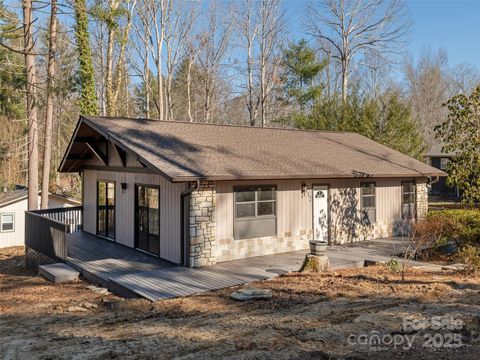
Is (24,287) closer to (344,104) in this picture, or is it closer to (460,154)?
(460,154)

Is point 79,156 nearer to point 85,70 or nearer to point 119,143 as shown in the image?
point 119,143

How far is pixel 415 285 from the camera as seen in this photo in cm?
840

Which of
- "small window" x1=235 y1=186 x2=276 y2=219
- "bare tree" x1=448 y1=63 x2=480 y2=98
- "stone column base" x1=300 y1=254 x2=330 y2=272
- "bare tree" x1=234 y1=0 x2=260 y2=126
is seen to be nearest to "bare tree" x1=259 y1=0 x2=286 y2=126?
"bare tree" x1=234 y1=0 x2=260 y2=126

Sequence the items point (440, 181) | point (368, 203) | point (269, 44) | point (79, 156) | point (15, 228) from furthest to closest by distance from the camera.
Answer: point (440, 181) < point (269, 44) < point (15, 228) < point (79, 156) < point (368, 203)

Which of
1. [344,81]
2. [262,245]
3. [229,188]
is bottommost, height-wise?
[262,245]

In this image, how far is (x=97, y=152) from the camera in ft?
44.7

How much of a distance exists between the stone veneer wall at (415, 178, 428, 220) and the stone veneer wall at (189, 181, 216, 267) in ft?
28.9

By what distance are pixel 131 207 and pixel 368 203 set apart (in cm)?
770

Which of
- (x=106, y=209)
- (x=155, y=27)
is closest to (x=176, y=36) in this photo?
(x=155, y=27)

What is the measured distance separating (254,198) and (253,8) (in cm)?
2220

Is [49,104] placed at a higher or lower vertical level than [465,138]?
higher

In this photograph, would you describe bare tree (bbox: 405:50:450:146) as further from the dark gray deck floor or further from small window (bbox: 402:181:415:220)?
the dark gray deck floor

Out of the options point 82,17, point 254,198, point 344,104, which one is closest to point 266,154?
point 254,198

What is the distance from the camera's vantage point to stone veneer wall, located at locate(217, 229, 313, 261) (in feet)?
35.5
